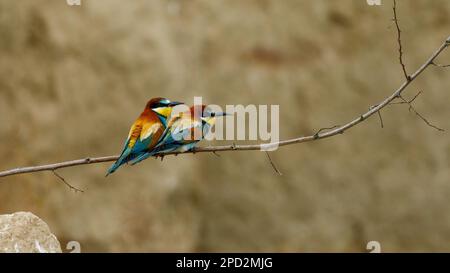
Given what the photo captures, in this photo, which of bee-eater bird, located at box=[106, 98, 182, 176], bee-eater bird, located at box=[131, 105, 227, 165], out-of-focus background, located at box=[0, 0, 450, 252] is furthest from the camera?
out-of-focus background, located at box=[0, 0, 450, 252]

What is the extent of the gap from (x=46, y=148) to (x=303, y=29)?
70.5 inches

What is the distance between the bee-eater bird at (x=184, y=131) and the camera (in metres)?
2.74

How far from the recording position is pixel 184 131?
2818 mm

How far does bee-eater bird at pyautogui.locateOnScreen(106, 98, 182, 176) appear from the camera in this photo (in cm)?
262

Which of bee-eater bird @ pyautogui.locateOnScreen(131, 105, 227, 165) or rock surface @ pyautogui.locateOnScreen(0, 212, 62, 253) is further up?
bee-eater bird @ pyautogui.locateOnScreen(131, 105, 227, 165)

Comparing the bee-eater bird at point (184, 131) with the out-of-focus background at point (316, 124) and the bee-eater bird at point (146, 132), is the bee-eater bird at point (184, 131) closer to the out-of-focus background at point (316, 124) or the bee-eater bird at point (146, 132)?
the bee-eater bird at point (146, 132)

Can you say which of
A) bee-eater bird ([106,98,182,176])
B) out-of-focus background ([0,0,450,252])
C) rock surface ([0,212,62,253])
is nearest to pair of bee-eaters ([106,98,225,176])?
bee-eater bird ([106,98,182,176])

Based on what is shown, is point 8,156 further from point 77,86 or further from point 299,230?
point 299,230

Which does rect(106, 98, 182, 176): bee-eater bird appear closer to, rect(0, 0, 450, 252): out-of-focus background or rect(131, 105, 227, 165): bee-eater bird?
rect(131, 105, 227, 165): bee-eater bird

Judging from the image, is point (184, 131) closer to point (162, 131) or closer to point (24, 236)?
point (162, 131)

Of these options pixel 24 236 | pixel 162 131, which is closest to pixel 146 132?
pixel 162 131

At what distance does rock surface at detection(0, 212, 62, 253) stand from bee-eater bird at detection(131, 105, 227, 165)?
15.5 inches

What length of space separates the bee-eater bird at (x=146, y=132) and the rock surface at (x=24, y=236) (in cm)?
35

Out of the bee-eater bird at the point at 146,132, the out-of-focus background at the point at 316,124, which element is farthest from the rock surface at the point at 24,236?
the out-of-focus background at the point at 316,124
